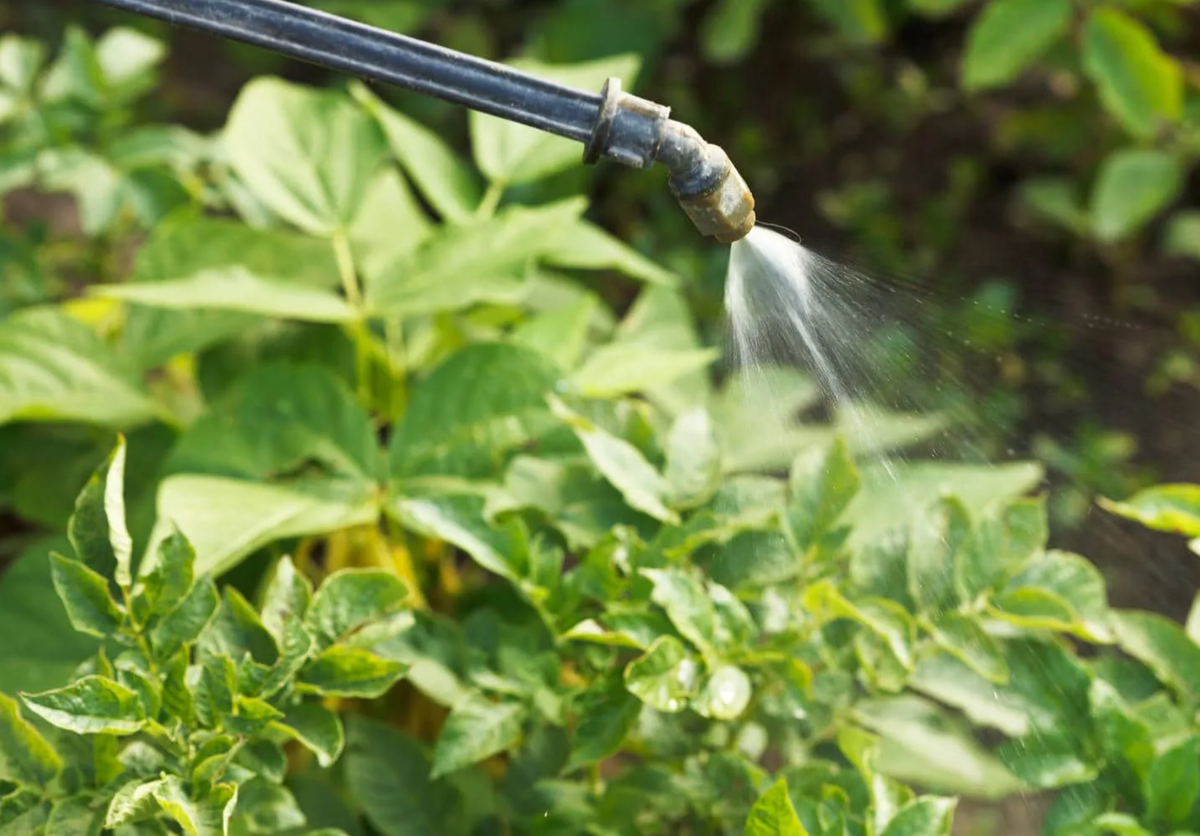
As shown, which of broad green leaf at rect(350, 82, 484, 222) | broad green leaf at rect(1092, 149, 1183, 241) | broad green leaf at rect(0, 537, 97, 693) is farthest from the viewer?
broad green leaf at rect(1092, 149, 1183, 241)

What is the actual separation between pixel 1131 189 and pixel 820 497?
149 centimetres

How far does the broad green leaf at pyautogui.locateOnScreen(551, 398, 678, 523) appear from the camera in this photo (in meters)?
1.03

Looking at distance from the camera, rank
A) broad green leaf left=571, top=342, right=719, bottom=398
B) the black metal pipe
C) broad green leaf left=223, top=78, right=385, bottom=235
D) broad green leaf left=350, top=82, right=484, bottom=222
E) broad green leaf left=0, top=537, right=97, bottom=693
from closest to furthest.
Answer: the black metal pipe
broad green leaf left=0, top=537, right=97, bottom=693
broad green leaf left=571, top=342, right=719, bottom=398
broad green leaf left=223, top=78, right=385, bottom=235
broad green leaf left=350, top=82, right=484, bottom=222

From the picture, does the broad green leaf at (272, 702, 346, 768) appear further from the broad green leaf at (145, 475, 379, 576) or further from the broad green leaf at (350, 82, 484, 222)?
the broad green leaf at (350, 82, 484, 222)

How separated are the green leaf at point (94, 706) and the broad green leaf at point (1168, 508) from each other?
2.54ft

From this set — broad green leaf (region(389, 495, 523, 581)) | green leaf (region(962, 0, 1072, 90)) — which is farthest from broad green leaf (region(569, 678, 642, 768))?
green leaf (region(962, 0, 1072, 90))

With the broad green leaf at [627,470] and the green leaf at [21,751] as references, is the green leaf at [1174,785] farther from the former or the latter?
the green leaf at [21,751]

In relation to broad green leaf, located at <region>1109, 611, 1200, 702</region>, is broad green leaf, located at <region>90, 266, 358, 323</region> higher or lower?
higher

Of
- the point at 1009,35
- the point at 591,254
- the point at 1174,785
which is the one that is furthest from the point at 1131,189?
the point at 1174,785

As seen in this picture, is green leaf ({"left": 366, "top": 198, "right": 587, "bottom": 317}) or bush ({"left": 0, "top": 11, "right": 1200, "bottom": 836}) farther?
green leaf ({"left": 366, "top": 198, "right": 587, "bottom": 317})

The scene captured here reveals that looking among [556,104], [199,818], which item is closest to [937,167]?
[556,104]

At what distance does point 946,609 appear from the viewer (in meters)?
1.00

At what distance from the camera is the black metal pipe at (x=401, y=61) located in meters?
0.77

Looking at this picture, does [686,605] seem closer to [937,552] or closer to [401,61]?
[937,552]
